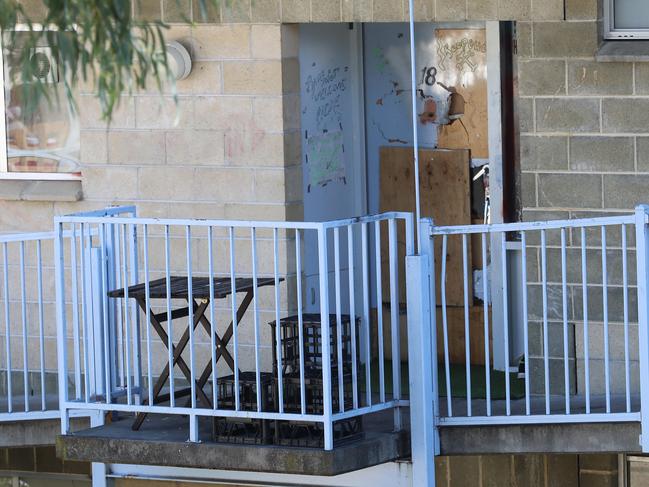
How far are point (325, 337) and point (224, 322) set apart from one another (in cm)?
219

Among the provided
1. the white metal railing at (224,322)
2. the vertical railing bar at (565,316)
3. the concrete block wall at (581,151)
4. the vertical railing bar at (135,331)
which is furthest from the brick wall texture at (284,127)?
the vertical railing bar at (135,331)

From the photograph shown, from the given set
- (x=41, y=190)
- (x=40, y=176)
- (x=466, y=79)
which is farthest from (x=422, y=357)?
Result: (x=40, y=176)

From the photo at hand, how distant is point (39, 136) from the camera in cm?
1045

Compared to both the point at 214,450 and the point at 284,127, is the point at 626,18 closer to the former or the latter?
the point at 284,127

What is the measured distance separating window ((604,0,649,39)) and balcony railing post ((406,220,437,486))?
5.46 ft

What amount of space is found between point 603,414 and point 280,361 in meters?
1.63

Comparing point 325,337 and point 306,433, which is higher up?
point 325,337

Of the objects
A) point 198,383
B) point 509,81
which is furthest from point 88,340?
point 509,81

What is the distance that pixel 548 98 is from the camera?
903cm

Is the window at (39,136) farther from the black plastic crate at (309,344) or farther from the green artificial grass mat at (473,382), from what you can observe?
the black plastic crate at (309,344)

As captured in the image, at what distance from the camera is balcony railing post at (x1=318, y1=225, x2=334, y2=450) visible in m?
7.73

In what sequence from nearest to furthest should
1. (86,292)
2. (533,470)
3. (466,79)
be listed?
(86,292)
(533,470)
(466,79)

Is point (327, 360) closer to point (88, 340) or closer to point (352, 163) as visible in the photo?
point (88, 340)

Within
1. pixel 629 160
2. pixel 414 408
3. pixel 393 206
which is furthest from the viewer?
pixel 393 206
